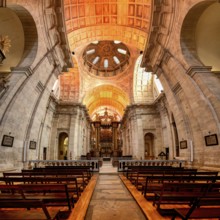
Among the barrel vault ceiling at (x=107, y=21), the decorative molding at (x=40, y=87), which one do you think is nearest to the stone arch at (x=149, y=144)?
the barrel vault ceiling at (x=107, y=21)

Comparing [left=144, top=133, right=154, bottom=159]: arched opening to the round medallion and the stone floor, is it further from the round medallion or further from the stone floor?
the stone floor

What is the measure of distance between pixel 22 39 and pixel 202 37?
39.5ft

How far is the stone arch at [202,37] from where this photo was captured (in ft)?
34.6

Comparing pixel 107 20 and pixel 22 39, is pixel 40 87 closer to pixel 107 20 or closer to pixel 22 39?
pixel 22 39

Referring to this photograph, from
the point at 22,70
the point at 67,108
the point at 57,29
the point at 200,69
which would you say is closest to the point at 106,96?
the point at 67,108

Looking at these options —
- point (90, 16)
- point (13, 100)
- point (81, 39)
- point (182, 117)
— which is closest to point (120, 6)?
point (90, 16)

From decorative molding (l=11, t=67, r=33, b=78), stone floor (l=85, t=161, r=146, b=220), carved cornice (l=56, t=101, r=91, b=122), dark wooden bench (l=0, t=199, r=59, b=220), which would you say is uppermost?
carved cornice (l=56, t=101, r=91, b=122)

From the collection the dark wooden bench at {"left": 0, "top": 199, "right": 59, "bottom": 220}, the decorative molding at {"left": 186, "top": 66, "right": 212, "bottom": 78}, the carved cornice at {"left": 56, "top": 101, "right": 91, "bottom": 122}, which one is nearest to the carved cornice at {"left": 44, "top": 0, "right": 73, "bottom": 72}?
the decorative molding at {"left": 186, "top": 66, "right": 212, "bottom": 78}

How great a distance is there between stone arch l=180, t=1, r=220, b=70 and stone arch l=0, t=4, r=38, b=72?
9714 mm

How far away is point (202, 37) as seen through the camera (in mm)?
11445

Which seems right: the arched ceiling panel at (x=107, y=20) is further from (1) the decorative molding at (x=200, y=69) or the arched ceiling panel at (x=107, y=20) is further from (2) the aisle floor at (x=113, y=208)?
(2) the aisle floor at (x=113, y=208)

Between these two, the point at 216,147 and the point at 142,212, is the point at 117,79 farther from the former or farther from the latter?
the point at 142,212

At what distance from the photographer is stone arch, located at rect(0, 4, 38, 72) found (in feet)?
35.6

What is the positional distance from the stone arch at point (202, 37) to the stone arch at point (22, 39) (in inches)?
382
